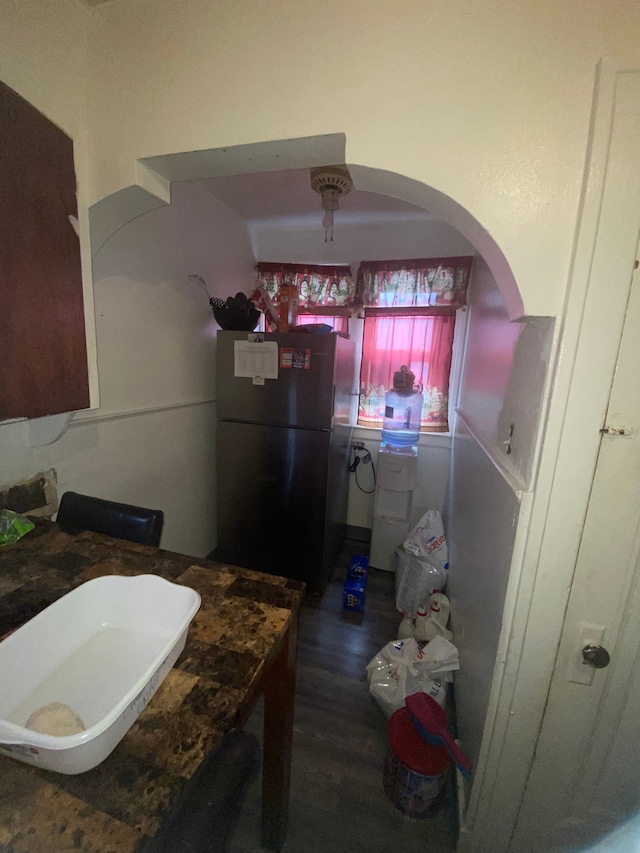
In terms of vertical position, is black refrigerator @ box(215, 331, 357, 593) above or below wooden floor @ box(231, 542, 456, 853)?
above

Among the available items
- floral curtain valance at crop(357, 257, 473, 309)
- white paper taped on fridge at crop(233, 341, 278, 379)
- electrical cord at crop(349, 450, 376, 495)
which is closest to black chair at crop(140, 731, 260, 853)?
white paper taped on fridge at crop(233, 341, 278, 379)

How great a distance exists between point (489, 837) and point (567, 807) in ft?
0.76

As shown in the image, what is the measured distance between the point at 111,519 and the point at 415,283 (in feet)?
7.09

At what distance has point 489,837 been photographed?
3.07 feet

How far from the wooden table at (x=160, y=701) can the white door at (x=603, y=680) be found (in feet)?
2.24

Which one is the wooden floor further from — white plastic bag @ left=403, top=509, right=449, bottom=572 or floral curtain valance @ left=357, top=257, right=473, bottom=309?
floral curtain valance @ left=357, top=257, right=473, bottom=309

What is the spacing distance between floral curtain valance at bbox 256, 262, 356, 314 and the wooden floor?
207cm

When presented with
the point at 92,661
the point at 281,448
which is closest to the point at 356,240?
the point at 281,448

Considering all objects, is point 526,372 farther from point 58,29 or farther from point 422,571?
point 58,29

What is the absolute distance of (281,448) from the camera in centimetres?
195

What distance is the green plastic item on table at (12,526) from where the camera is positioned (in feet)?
3.23

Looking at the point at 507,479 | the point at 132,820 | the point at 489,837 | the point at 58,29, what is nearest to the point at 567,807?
the point at 489,837

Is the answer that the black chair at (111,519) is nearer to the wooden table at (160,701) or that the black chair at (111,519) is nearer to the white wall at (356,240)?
the wooden table at (160,701)

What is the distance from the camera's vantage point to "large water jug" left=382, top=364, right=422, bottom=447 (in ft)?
7.37
